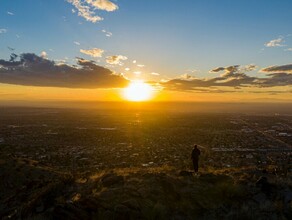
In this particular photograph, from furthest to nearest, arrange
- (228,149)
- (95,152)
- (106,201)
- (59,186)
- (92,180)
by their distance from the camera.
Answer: (228,149) → (95,152) → (92,180) → (59,186) → (106,201)

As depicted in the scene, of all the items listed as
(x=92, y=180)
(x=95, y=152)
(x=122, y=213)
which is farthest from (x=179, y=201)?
(x=95, y=152)

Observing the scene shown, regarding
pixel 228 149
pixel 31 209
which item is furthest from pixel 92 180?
pixel 228 149

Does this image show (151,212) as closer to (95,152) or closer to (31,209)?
(31,209)

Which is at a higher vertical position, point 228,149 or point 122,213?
point 122,213

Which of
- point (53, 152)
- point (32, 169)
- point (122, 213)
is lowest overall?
point (53, 152)

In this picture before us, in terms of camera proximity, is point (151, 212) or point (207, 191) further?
point (207, 191)

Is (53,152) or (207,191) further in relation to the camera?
(53,152)

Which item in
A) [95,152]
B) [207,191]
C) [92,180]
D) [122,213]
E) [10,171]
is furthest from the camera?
[95,152]

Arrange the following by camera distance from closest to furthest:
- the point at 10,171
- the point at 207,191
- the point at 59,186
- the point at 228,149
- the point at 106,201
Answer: the point at 106,201, the point at 207,191, the point at 59,186, the point at 10,171, the point at 228,149

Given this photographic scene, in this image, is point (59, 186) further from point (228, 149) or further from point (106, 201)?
point (228, 149)
